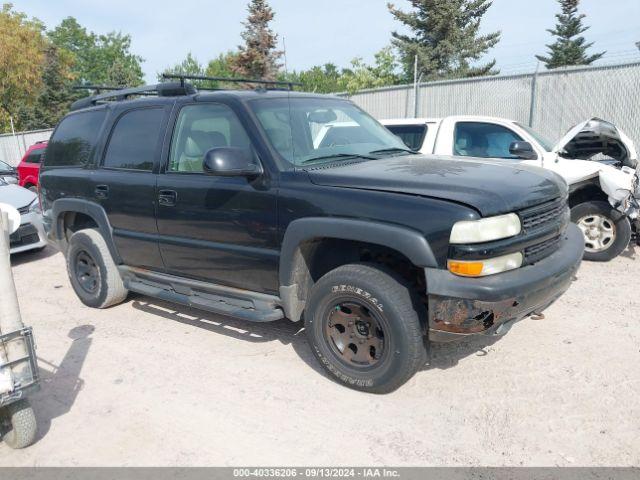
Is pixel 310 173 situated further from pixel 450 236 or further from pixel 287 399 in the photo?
pixel 287 399

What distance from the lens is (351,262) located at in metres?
3.59

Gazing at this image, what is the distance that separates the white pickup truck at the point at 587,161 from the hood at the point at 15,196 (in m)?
6.04

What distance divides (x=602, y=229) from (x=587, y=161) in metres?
0.86

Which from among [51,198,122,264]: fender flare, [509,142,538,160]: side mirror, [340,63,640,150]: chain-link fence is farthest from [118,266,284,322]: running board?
[340,63,640,150]: chain-link fence

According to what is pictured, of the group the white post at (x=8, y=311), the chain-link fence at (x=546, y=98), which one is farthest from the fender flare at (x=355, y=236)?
the chain-link fence at (x=546, y=98)

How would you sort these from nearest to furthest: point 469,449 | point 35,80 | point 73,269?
point 469,449, point 73,269, point 35,80

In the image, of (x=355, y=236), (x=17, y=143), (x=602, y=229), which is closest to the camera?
(x=355, y=236)

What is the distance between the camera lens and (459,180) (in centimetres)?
316

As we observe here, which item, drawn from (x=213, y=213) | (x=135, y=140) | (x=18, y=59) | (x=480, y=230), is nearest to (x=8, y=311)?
(x=213, y=213)

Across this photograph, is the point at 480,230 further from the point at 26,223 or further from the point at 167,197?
the point at 26,223

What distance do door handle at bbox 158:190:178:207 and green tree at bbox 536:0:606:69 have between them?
127ft

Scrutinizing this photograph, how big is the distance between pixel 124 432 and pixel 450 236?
2.28 meters

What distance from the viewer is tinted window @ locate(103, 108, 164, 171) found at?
4.40 meters

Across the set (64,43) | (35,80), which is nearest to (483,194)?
(35,80)
